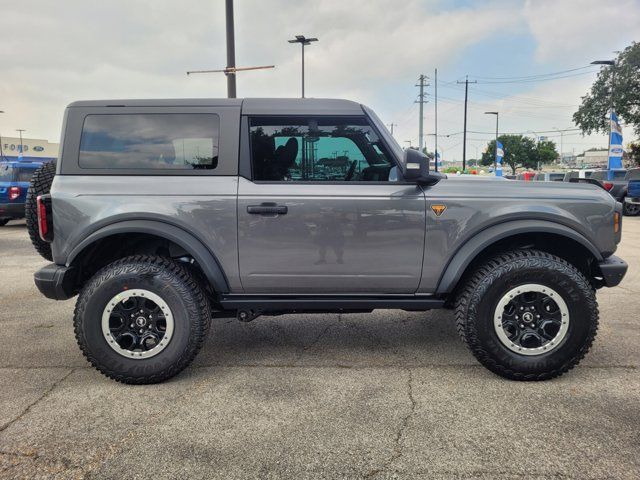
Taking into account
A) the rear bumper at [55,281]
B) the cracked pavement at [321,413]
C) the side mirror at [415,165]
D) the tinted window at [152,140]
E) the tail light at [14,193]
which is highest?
the tinted window at [152,140]

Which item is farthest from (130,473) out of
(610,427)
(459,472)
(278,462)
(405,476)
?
(610,427)

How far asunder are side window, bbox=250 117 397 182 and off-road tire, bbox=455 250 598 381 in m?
1.07

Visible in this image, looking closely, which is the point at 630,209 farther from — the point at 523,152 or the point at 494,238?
the point at 523,152

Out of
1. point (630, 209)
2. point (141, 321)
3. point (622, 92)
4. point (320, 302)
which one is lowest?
point (630, 209)

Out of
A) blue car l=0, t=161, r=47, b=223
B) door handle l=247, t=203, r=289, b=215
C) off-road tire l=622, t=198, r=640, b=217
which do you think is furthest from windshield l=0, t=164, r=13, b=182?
off-road tire l=622, t=198, r=640, b=217

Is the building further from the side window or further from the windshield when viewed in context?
the side window

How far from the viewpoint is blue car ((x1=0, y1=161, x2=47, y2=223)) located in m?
12.1

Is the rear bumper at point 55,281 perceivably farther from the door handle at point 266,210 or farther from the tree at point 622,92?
the tree at point 622,92

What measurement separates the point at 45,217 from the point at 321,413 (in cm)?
233

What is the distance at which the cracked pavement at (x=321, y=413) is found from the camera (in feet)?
7.72

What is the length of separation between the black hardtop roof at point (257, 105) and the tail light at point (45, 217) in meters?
0.71

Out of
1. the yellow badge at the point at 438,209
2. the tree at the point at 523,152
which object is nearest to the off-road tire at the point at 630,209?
the yellow badge at the point at 438,209

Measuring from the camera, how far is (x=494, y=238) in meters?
3.27

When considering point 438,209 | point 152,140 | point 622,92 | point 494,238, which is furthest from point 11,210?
point 622,92
